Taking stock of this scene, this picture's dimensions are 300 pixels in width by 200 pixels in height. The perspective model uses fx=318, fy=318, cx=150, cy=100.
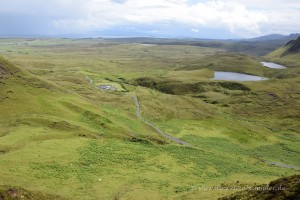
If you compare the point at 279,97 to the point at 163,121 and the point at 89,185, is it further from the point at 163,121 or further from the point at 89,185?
the point at 89,185

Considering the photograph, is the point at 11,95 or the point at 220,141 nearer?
the point at 11,95

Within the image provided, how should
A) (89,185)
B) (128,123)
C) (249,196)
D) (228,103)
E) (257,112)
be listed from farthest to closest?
(228,103)
(257,112)
(128,123)
(89,185)
(249,196)

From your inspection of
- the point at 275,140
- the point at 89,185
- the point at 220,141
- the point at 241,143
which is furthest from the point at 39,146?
the point at 275,140

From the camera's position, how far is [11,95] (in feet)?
302

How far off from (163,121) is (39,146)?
60926mm

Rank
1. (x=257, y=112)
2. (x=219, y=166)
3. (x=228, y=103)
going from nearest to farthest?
1. (x=219, y=166)
2. (x=257, y=112)
3. (x=228, y=103)

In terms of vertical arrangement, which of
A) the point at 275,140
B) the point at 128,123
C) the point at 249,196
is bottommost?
the point at 275,140

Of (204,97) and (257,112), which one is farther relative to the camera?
(204,97)

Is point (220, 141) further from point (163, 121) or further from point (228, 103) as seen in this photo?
point (228, 103)

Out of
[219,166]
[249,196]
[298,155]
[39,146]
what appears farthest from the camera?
[298,155]

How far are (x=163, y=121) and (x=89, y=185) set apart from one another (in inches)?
2757

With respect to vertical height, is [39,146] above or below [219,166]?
above

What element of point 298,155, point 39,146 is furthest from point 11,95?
point 298,155

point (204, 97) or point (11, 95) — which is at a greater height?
point (11, 95)
